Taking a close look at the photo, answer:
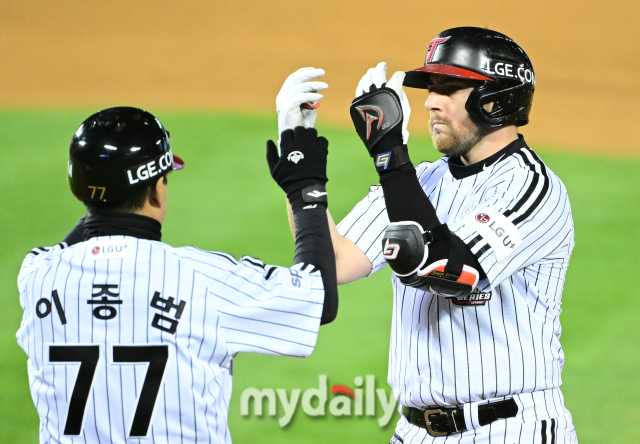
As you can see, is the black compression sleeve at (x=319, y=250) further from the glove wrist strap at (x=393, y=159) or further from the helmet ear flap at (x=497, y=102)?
the helmet ear flap at (x=497, y=102)

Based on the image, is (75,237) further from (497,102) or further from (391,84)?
(497,102)

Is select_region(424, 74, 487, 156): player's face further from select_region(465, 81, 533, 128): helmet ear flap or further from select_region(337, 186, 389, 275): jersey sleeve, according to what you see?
select_region(337, 186, 389, 275): jersey sleeve

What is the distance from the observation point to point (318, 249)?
2.15 m

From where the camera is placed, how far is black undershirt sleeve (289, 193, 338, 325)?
2098mm

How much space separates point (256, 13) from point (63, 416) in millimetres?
10554

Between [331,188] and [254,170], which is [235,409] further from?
[254,170]

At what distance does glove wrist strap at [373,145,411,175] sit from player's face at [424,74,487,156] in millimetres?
363

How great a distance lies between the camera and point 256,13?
462 inches

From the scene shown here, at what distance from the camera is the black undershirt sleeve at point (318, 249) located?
6.88ft

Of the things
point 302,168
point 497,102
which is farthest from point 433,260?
point 497,102

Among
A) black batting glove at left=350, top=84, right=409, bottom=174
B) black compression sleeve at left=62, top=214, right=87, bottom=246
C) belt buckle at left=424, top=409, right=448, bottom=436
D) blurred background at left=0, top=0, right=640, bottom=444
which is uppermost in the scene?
blurred background at left=0, top=0, right=640, bottom=444

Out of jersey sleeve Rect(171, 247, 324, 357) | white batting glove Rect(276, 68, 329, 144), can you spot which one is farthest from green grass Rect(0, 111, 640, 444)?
jersey sleeve Rect(171, 247, 324, 357)

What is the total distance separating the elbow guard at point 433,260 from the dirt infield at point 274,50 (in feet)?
24.8

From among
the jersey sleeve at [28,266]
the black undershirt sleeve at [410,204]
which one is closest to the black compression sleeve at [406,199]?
the black undershirt sleeve at [410,204]
